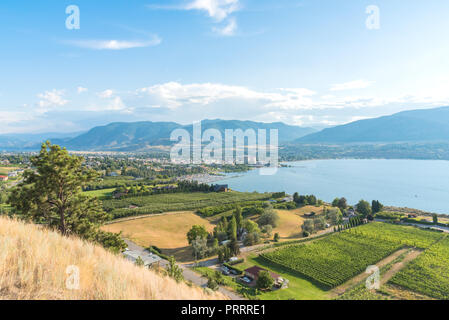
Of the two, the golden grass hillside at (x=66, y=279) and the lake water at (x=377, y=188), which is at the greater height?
the golden grass hillside at (x=66, y=279)

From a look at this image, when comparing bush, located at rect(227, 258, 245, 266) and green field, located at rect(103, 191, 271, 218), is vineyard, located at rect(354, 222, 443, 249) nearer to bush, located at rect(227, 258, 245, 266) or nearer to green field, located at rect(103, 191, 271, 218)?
bush, located at rect(227, 258, 245, 266)

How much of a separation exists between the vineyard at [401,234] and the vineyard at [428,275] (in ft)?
7.95

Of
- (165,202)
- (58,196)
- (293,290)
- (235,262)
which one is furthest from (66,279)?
(165,202)

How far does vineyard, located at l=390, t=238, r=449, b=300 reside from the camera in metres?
15.9

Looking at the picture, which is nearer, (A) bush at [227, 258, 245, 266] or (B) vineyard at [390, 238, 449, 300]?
(B) vineyard at [390, 238, 449, 300]

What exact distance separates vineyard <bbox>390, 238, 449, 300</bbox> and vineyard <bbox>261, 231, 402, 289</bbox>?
2233 millimetres

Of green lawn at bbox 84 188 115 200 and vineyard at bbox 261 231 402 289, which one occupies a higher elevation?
green lawn at bbox 84 188 115 200

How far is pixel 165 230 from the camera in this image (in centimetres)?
2862

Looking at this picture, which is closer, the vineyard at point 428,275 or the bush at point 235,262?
the vineyard at point 428,275

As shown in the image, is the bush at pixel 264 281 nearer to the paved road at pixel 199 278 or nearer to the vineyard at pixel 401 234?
the paved road at pixel 199 278

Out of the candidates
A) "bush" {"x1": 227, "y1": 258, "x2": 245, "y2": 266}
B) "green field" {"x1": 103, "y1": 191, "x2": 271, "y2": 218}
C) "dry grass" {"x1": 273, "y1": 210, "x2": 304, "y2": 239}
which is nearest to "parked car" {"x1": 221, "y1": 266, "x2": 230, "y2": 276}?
"bush" {"x1": 227, "y1": 258, "x2": 245, "y2": 266}

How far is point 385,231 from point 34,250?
109 feet

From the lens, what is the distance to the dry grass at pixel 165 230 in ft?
76.4

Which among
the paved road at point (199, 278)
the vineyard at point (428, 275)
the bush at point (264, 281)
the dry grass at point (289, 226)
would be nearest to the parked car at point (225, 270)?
the paved road at point (199, 278)
